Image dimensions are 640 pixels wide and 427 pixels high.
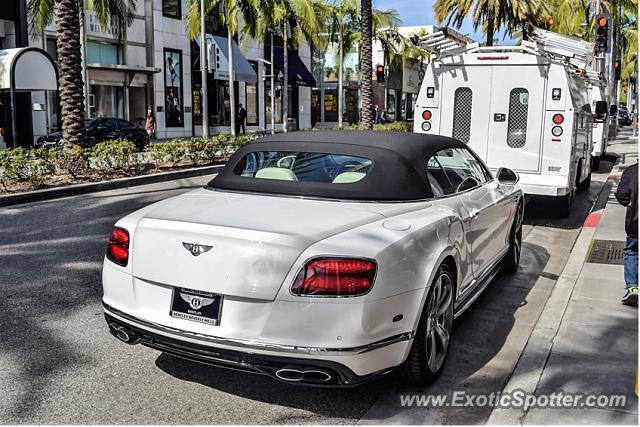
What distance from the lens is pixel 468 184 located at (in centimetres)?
543

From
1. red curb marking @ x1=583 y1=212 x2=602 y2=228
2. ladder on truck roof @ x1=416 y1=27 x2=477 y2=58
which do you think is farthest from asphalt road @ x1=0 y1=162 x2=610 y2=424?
ladder on truck roof @ x1=416 y1=27 x2=477 y2=58

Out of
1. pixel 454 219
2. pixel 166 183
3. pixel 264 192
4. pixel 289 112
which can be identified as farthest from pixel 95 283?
pixel 289 112

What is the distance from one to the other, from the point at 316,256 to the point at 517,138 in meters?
7.92

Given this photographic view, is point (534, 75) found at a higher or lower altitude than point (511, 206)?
higher

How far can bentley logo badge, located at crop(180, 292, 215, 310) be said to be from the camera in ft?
11.7

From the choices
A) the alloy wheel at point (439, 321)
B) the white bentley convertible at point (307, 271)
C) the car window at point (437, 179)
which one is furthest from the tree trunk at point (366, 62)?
the alloy wheel at point (439, 321)

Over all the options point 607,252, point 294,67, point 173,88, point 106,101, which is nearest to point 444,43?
point 607,252

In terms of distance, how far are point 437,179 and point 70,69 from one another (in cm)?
1214

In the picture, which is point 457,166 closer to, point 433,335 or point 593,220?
point 433,335

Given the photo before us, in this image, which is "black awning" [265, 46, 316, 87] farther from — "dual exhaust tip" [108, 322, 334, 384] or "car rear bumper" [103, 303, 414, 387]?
"dual exhaust tip" [108, 322, 334, 384]

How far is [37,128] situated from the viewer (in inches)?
1014

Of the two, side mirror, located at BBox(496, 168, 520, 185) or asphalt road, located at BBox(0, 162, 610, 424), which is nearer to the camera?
asphalt road, located at BBox(0, 162, 610, 424)

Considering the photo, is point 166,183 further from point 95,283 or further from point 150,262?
point 150,262

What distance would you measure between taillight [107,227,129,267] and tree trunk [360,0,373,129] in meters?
21.4
